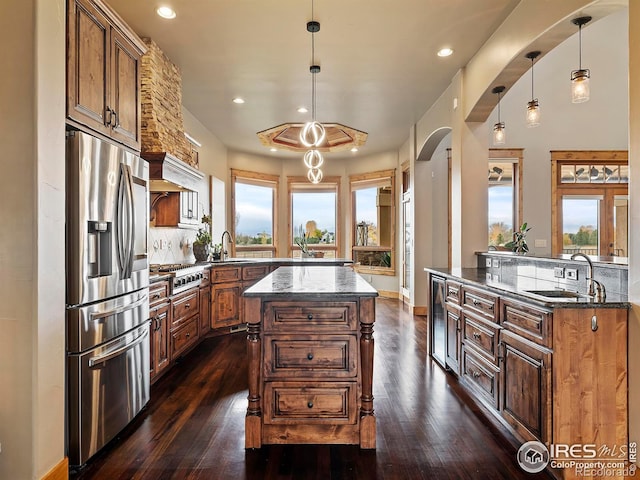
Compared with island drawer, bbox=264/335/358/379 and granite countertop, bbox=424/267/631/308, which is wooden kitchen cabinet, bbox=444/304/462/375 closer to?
granite countertop, bbox=424/267/631/308

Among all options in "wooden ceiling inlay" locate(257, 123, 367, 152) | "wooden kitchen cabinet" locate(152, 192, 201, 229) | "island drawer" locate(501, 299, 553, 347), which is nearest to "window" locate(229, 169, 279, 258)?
"wooden ceiling inlay" locate(257, 123, 367, 152)

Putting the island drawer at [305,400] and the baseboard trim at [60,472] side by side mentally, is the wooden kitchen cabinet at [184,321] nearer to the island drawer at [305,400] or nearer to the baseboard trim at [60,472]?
the baseboard trim at [60,472]

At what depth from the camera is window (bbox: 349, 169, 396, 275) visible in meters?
7.89

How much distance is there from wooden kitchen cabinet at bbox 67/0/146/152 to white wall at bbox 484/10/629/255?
551 centimetres

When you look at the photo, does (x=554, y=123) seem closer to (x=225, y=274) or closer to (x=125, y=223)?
(x=225, y=274)

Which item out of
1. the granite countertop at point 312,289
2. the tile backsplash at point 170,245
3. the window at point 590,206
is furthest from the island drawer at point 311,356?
the window at point 590,206

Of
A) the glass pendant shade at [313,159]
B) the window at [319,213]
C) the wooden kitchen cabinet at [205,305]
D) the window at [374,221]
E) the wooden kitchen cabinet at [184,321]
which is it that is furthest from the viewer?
the window at [319,213]

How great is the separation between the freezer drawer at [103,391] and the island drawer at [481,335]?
2.46 m

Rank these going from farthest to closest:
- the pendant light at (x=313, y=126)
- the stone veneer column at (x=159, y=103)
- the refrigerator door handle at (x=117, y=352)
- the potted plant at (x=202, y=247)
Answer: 1. the potted plant at (x=202, y=247)
2. the stone veneer column at (x=159, y=103)
3. the pendant light at (x=313, y=126)
4. the refrigerator door handle at (x=117, y=352)

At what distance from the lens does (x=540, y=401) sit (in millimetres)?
1991

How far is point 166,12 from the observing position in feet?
9.78

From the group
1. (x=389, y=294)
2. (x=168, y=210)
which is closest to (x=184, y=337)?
(x=168, y=210)

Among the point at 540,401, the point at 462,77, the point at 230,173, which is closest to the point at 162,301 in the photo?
the point at 540,401

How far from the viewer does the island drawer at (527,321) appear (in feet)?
6.44
